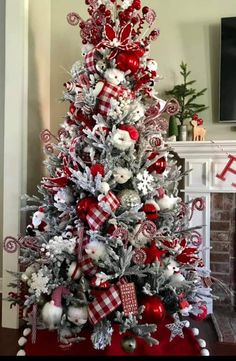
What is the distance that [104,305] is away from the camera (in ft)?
4.45

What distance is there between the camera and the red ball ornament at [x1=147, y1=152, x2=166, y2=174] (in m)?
1.56

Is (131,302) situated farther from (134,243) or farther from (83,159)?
(83,159)

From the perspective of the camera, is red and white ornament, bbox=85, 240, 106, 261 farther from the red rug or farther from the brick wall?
the brick wall

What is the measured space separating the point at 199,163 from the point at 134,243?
38.1 inches

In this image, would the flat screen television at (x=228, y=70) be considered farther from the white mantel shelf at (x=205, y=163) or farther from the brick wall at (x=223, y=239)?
the brick wall at (x=223, y=239)

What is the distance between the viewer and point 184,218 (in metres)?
1.73

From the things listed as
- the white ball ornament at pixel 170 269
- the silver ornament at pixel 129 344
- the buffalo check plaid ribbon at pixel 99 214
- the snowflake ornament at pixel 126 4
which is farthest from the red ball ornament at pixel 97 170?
the snowflake ornament at pixel 126 4

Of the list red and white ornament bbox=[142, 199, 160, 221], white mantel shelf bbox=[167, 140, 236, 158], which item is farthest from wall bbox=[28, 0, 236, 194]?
red and white ornament bbox=[142, 199, 160, 221]

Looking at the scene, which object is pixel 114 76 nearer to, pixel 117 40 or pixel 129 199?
pixel 117 40

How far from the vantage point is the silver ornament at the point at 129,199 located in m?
1.43

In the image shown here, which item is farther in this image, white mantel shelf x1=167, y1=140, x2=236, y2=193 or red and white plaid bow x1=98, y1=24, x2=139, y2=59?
white mantel shelf x1=167, y1=140, x2=236, y2=193

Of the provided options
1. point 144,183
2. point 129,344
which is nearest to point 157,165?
point 144,183

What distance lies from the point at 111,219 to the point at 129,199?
0.13 metres

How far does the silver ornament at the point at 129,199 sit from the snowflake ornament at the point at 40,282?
1.54ft
